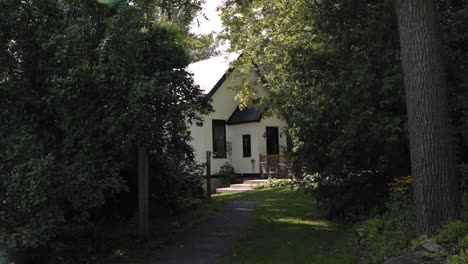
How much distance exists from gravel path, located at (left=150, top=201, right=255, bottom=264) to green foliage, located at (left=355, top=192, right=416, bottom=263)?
7.95ft

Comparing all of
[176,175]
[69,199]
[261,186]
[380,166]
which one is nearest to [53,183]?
[69,199]

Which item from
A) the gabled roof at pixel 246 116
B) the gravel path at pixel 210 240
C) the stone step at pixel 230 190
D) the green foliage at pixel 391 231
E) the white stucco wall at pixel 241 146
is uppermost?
the gabled roof at pixel 246 116

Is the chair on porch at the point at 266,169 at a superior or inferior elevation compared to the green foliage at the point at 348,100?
inferior

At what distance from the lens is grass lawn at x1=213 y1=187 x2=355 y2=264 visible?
7.92 m

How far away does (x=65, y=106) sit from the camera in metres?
7.74

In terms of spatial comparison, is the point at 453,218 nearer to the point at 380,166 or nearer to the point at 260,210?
the point at 380,166

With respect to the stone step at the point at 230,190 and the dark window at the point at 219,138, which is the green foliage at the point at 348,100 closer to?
the stone step at the point at 230,190

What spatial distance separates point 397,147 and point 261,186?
37.5 ft

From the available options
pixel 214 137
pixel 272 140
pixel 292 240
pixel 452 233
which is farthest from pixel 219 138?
pixel 452 233

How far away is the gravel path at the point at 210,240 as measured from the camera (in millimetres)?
8316

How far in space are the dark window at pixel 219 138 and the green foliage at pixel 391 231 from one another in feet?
50.9

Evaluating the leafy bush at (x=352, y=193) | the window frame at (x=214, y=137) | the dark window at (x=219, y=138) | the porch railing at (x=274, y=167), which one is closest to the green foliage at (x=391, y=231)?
the leafy bush at (x=352, y=193)

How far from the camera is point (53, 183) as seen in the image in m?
7.12

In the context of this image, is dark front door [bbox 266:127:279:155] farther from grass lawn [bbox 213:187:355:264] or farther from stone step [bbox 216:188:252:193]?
A: grass lawn [bbox 213:187:355:264]
